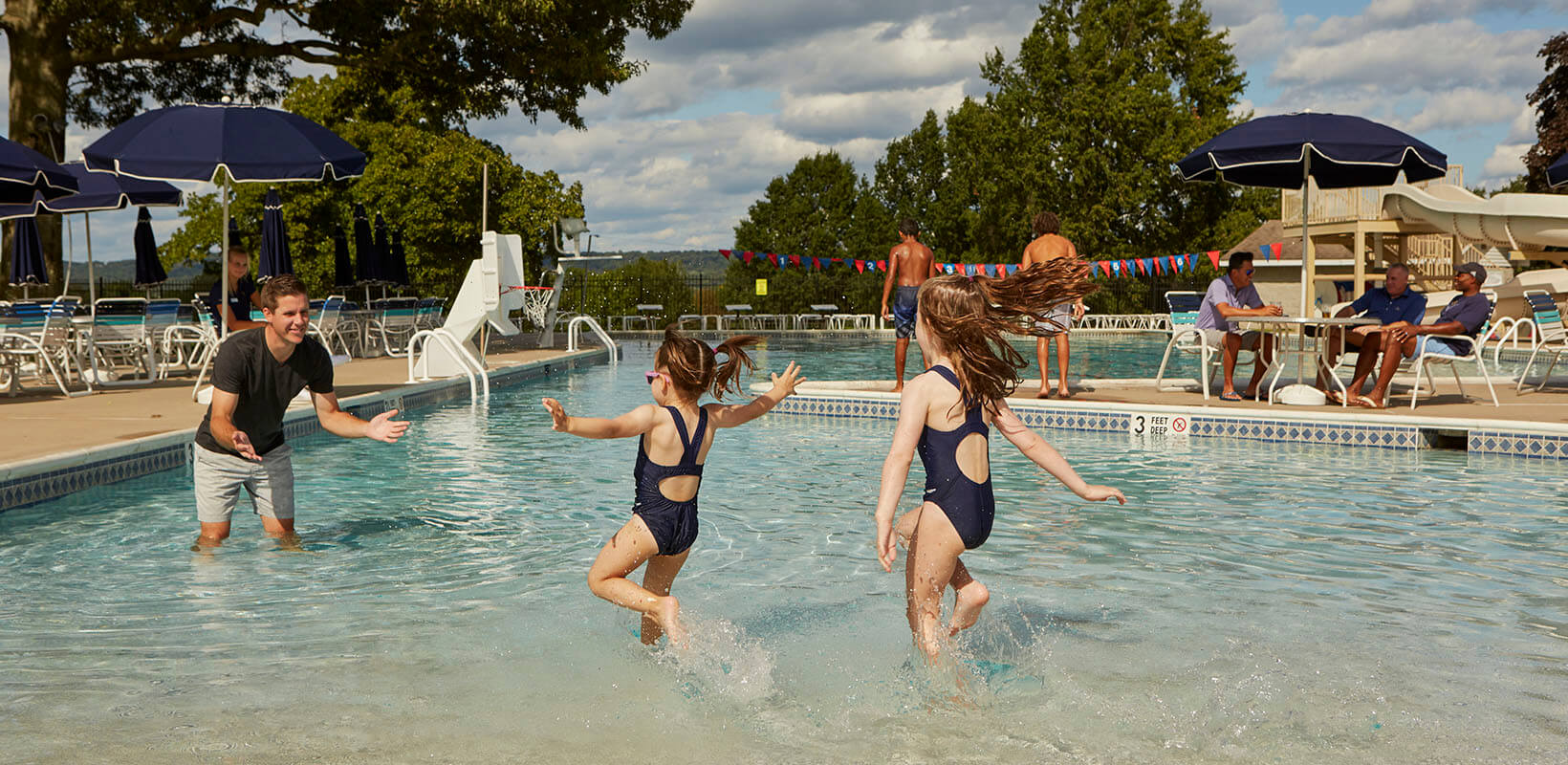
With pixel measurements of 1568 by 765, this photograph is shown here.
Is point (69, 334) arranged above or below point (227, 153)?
below

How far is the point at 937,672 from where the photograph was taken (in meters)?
3.70

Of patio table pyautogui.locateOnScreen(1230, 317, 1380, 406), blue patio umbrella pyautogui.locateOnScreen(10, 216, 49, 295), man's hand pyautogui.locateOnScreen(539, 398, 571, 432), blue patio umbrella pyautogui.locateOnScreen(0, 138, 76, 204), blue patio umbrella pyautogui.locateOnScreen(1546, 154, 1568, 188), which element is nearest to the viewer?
man's hand pyautogui.locateOnScreen(539, 398, 571, 432)

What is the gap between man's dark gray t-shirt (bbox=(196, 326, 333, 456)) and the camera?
5074mm

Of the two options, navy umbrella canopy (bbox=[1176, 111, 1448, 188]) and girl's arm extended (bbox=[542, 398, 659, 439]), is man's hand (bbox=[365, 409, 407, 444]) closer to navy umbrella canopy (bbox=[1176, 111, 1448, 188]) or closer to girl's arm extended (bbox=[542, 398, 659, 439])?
girl's arm extended (bbox=[542, 398, 659, 439])

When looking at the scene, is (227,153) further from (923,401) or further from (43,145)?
(43,145)

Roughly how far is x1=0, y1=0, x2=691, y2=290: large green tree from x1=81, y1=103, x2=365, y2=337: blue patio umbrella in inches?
303

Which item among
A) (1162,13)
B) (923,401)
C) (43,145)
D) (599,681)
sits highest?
(1162,13)

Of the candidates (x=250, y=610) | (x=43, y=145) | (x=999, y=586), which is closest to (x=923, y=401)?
(x=999, y=586)

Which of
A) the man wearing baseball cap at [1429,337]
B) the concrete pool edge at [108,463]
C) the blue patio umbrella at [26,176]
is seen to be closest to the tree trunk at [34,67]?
the blue patio umbrella at [26,176]

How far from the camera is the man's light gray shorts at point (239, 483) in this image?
17.3 feet

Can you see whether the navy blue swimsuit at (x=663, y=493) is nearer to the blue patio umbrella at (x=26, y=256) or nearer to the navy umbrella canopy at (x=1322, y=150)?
the navy umbrella canopy at (x=1322, y=150)

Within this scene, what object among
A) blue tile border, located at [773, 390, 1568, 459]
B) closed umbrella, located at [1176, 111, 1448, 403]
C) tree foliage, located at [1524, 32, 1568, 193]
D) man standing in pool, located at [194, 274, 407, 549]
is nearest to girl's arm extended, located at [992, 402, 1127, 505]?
man standing in pool, located at [194, 274, 407, 549]

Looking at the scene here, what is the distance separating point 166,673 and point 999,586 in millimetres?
3132

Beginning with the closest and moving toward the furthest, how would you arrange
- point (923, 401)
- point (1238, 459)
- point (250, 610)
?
1. point (923, 401)
2. point (250, 610)
3. point (1238, 459)
